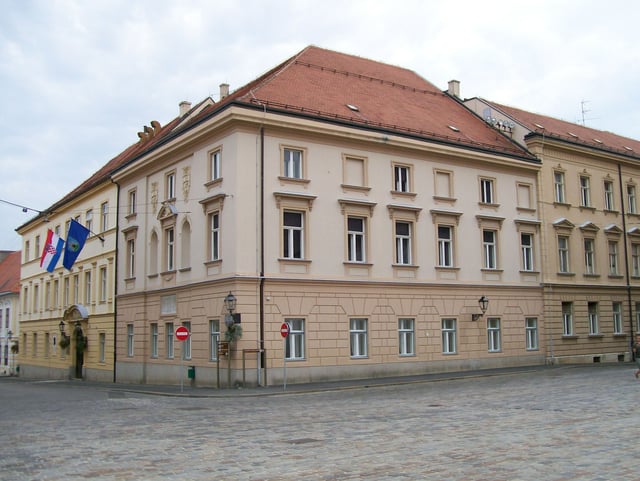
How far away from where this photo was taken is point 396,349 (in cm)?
2978

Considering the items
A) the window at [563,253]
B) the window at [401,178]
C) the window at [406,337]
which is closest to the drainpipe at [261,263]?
the window at [401,178]

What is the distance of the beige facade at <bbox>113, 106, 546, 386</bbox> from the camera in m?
26.9

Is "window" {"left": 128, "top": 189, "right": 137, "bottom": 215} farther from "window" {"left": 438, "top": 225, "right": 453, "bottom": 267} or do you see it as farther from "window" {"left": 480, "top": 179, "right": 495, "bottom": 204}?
"window" {"left": 480, "top": 179, "right": 495, "bottom": 204}

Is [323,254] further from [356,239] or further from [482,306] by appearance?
[482,306]

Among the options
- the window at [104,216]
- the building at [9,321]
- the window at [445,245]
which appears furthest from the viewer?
the building at [9,321]

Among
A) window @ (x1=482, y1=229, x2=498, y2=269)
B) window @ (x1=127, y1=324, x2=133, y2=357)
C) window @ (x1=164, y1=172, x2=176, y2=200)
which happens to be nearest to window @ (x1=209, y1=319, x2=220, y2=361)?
window @ (x1=164, y1=172, x2=176, y2=200)

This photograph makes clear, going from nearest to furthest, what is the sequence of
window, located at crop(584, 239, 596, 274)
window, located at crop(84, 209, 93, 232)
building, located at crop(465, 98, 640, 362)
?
building, located at crop(465, 98, 640, 362) < window, located at crop(584, 239, 596, 274) < window, located at crop(84, 209, 93, 232)

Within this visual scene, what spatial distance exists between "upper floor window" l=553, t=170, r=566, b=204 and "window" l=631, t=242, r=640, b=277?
6.74 metres

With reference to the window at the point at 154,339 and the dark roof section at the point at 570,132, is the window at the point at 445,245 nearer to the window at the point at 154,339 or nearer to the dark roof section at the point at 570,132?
the dark roof section at the point at 570,132

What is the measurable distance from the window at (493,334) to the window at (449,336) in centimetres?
217

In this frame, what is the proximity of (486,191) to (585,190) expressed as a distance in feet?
26.0

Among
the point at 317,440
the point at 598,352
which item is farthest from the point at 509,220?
the point at 317,440

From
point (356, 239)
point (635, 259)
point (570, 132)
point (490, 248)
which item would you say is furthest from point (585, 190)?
point (356, 239)

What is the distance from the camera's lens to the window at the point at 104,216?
3978 centimetres
